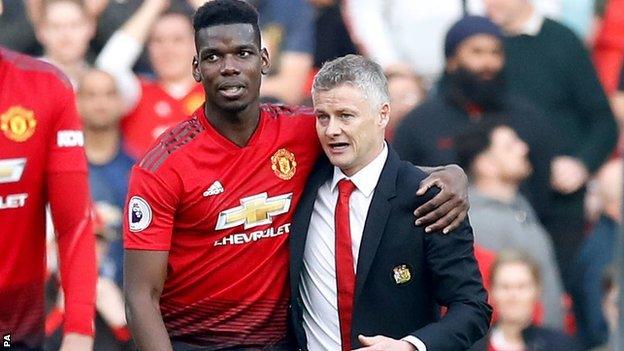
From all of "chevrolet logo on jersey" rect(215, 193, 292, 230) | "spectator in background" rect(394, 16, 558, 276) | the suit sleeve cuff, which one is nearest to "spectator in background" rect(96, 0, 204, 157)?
"spectator in background" rect(394, 16, 558, 276)

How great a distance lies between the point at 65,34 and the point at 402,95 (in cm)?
208

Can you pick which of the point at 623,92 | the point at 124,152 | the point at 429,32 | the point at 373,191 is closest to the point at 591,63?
A: the point at 623,92

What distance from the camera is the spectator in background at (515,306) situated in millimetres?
9578

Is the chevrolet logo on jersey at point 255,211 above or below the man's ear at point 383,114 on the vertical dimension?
below

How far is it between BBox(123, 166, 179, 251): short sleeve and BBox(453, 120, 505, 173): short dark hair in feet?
13.3

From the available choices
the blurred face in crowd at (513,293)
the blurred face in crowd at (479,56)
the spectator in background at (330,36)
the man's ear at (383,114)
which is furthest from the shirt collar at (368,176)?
the spectator in background at (330,36)

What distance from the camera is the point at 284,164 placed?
6.05m

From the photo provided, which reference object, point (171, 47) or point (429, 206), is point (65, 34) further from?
point (429, 206)

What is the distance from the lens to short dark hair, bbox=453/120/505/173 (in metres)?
9.65

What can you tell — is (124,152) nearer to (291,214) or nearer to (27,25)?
(27,25)

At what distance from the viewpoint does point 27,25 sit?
32.6 feet

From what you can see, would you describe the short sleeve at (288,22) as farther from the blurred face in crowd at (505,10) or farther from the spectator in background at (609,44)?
the spectator in background at (609,44)

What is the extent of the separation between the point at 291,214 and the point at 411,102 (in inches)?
171

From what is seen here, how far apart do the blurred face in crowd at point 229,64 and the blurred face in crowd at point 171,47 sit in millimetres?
4184
